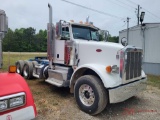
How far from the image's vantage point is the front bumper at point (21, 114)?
239cm

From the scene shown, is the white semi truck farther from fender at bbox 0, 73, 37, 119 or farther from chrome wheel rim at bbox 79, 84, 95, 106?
fender at bbox 0, 73, 37, 119

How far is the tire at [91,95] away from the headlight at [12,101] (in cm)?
208

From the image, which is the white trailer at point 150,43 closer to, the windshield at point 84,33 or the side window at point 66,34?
the windshield at point 84,33

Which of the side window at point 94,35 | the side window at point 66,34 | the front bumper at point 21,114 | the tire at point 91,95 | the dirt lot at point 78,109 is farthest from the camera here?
the side window at point 94,35

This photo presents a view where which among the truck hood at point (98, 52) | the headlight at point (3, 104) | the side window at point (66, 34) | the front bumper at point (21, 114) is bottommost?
the front bumper at point (21, 114)

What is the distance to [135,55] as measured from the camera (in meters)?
4.82

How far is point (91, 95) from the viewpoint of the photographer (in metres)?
4.52

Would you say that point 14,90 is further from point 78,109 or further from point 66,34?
point 66,34

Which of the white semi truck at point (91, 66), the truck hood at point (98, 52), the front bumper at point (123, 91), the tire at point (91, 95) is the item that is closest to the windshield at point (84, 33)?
the white semi truck at point (91, 66)

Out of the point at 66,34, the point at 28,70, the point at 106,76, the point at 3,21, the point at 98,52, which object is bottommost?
the point at 28,70

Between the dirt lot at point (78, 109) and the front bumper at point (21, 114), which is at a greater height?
the front bumper at point (21, 114)

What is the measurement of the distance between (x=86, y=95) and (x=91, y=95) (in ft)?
0.67

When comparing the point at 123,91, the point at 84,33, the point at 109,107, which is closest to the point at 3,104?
the point at 123,91

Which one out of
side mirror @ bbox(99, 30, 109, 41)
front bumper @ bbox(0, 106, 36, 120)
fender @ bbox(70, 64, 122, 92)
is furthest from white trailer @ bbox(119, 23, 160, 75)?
front bumper @ bbox(0, 106, 36, 120)
